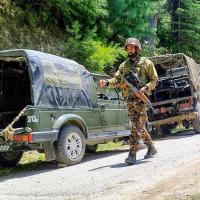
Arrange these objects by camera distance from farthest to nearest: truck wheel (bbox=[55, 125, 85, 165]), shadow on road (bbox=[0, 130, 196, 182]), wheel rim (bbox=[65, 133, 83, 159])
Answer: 1. wheel rim (bbox=[65, 133, 83, 159])
2. truck wheel (bbox=[55, 125, 85, 165])
3. shadow on road (bbox=[0, 130, 196, 182])

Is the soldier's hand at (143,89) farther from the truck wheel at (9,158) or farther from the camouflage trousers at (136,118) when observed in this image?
the truck wheel at (9,158)

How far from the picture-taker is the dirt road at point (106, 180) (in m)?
6.54

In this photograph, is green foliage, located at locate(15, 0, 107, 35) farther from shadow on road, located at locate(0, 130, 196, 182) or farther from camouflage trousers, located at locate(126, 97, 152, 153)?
camouflage trousers, located at locate(126, 97, 152, 153)

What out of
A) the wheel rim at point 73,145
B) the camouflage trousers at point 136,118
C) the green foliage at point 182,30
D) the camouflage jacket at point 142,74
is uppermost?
the green foliage at point 182,30

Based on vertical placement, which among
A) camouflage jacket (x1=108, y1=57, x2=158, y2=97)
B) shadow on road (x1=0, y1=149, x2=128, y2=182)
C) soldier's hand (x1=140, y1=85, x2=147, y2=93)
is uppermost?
camouflage jacket (x1=108, y1=57, x2=158, y2=97)

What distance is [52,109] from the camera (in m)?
9.43

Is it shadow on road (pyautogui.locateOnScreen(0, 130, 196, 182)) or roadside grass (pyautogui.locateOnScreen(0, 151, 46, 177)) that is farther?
roadside grass (pyautogui.locateOnScreen(0, 151, 46, 177))

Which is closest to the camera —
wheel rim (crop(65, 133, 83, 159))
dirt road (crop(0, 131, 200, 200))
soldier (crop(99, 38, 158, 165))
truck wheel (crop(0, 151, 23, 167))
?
dirt road (crop(0, 131, 200, 200))

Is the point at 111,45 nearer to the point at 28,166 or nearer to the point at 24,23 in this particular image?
the point at 24,23

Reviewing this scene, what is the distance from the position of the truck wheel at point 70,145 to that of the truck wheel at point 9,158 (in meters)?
1.45

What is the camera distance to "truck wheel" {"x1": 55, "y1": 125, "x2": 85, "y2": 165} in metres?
9.43

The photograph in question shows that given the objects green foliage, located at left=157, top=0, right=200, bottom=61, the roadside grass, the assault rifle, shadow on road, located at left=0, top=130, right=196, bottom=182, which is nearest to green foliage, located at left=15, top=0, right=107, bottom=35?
the roadside grass

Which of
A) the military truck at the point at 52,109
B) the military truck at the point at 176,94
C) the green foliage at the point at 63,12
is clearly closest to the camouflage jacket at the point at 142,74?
the military truck at the point at 52,109

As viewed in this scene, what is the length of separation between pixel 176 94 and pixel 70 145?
6887mm
